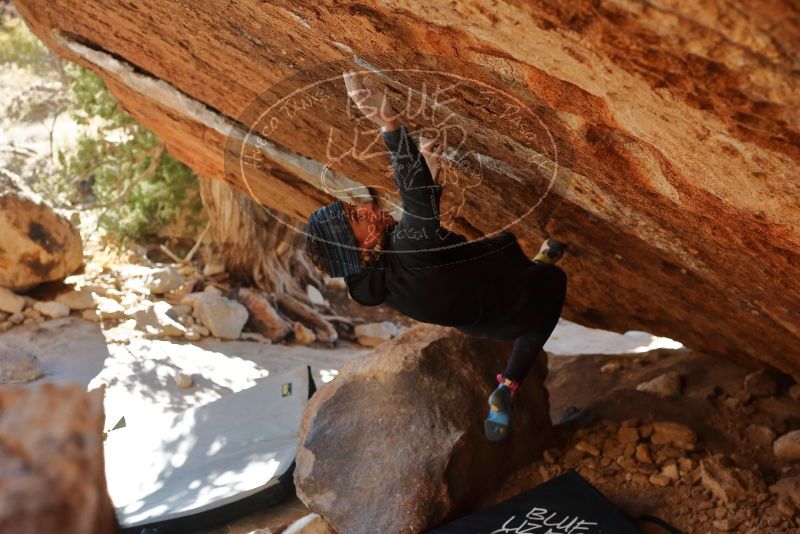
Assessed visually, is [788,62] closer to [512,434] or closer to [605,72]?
[605,72]

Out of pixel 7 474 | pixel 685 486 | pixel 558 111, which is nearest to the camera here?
pixel 7 474

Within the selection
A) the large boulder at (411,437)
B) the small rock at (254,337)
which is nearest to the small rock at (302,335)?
the small rock at (254,337)

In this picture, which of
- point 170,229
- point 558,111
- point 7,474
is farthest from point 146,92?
point 170,229

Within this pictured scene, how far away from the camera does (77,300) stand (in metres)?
7.79

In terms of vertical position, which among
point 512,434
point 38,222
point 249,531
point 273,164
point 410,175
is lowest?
point 38,222

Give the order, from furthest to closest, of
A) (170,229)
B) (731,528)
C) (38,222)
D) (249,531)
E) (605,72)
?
(170,229)
(38,222)
(249,531)
(731,528)
(605,72)

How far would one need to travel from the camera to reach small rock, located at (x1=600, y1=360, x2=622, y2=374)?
5348mm

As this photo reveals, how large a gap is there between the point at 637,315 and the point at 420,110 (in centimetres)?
263

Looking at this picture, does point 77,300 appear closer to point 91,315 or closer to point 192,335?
point 91,315

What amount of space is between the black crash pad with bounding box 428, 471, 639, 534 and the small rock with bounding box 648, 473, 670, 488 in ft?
1.31

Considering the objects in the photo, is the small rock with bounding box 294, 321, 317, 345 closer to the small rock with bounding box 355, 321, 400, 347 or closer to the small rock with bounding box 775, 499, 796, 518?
the small rock with bounding box 355, 321, 400, 347

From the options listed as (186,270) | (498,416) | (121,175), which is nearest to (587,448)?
(498,416)

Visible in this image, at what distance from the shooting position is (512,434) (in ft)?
12.9

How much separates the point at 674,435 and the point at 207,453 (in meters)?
2.88
